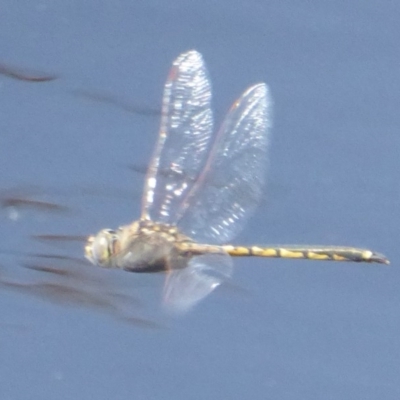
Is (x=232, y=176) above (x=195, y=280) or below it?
above

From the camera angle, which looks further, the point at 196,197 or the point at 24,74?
the point at 24,74

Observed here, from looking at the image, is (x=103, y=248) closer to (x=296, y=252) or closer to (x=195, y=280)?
(x=195, y=280)

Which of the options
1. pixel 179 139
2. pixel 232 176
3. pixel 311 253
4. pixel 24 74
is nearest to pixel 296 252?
pixel 311 253

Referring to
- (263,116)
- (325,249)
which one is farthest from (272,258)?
(263,116)

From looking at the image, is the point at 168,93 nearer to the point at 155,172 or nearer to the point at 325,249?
the point at 155,172
